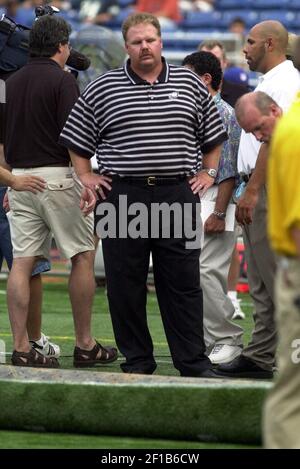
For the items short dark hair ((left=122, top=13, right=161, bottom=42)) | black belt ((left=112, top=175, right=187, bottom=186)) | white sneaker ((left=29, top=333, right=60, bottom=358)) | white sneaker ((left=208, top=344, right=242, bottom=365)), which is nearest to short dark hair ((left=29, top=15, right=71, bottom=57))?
short dark hair ((left=122, top=13, right=161, bottom=42))

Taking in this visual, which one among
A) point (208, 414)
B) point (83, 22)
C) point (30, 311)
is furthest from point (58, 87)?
point (83, 22)

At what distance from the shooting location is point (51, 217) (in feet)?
27.0

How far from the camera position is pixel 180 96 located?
7.51 meters

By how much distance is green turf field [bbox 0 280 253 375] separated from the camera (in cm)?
899

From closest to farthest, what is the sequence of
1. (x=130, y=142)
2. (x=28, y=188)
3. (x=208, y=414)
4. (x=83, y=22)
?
1. (x=208, y=414)
2. (x=130, y=142)
3. (x=28, y=188)
4. (x=83, y=22)

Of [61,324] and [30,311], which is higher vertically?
[30,311]

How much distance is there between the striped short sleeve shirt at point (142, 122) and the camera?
24.4 ft

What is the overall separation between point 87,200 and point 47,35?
123 cm

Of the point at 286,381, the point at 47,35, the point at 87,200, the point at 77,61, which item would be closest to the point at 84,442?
the point at 286,381

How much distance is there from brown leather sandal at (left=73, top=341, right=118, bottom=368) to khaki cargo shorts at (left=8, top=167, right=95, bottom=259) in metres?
0.65

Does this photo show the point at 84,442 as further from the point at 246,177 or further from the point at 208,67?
the point at 208,67

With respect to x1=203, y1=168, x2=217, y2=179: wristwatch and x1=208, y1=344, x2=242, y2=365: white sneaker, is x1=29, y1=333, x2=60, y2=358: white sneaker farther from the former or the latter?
x1=203, y1=168, x2=217, y2=179: wristwatch
